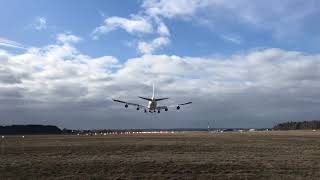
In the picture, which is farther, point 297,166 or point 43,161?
point 43,161

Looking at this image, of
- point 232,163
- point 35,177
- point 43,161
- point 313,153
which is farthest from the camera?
point 313,153

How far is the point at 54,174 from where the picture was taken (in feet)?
144

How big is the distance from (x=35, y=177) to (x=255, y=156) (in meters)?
24.0

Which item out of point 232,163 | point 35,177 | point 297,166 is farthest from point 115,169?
point 297,166

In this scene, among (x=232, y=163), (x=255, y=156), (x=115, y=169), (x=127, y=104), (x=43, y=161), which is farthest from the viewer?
(x=127, y=104)

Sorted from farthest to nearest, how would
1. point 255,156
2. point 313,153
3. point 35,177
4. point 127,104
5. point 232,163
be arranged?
point 127,104 → point 313,153 → point 255,156 → point 232,163 → point 35,177

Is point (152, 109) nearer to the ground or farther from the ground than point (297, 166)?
farther from the ground

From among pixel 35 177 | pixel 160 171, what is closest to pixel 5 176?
pixel 35 177

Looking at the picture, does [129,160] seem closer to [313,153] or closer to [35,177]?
[35,177]

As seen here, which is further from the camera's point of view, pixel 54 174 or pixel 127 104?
pixel 127 104

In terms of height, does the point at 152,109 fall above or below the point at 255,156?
above

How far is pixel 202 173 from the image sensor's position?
143ft

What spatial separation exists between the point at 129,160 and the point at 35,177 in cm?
1143

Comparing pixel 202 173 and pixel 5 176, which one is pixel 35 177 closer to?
pixel 5 176
